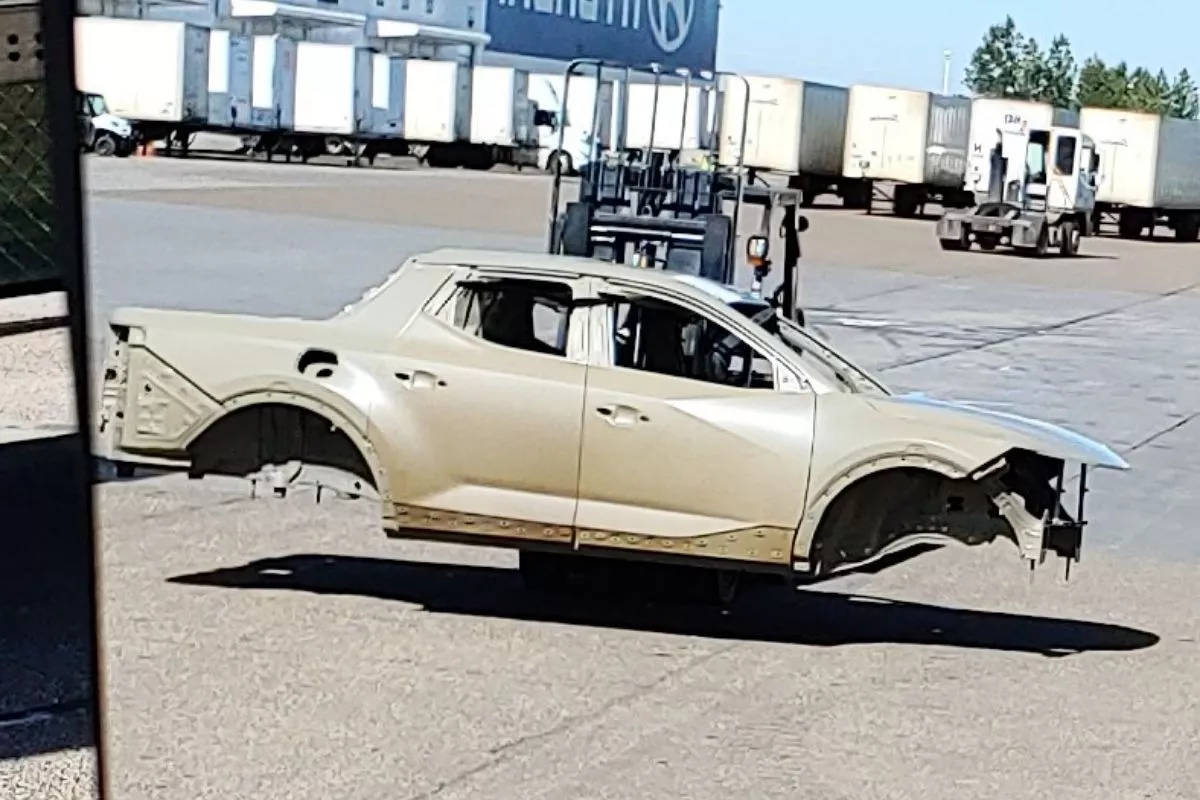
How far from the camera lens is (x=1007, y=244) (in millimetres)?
44438

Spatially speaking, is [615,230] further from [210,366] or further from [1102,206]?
[1102,206]

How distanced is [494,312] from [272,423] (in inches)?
42.8

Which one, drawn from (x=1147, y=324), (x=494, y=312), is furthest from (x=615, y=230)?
(x=1147, y=324)

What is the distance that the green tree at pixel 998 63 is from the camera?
117 meters

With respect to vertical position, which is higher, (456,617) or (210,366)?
(210,366)

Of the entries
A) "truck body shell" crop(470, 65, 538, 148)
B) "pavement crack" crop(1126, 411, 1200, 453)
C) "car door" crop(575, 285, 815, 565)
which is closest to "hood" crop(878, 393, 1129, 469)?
"car door" crop(575, 285, 815, 565)

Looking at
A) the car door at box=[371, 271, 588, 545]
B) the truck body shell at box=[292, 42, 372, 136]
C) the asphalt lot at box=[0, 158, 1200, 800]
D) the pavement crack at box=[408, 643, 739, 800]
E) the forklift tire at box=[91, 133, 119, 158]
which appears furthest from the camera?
the truck body shell at box=[292, 42, 372, 136]

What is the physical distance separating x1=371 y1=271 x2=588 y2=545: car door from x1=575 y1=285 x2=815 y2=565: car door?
0.10 meters

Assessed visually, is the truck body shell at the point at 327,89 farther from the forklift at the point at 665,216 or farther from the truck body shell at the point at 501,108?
the forklift at the point at 665,216

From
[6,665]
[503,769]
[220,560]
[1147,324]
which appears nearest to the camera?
[503,769]

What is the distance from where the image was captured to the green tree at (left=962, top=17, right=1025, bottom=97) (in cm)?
11669

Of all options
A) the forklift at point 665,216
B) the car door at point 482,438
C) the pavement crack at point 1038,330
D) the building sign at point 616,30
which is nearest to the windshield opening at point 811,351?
the car door at point 482,438

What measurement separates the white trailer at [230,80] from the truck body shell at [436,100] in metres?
7.52

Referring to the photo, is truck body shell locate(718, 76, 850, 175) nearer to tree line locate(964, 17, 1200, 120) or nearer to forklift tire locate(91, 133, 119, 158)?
forklift tire locate(91, 133, 119, 158)
